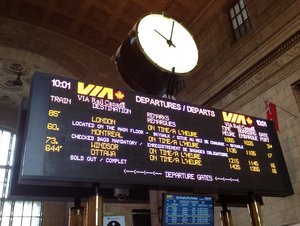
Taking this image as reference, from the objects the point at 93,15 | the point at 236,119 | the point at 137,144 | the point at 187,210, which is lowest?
the point at 187,210

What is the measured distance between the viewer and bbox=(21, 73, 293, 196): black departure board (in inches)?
131

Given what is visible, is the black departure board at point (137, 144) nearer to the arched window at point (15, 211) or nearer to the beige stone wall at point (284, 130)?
the beige stone wall at point (284, 130)

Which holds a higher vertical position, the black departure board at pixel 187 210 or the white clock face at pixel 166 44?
the white clock face at pixel 166 44

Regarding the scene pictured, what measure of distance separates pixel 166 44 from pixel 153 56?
316 mm

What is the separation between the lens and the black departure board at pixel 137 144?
3.33m

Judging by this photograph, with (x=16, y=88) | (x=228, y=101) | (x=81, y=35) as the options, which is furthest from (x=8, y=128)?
(x=228, y=101)

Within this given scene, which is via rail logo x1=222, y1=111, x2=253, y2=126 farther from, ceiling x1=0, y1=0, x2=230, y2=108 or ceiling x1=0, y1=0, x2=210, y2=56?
ceiling x1=0, y1=0, x2=210, y2=56

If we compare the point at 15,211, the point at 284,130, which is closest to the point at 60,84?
the point at 284,130

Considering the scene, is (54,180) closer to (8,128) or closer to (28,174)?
(28,174)

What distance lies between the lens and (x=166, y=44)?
4.23 metres

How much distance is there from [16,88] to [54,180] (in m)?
13.5

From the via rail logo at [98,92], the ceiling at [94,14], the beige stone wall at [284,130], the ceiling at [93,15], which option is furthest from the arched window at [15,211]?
the via rail logo at [98,92]

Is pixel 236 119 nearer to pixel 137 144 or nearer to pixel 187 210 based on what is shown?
pixel 187 210

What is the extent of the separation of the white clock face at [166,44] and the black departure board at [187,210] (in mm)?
1429
